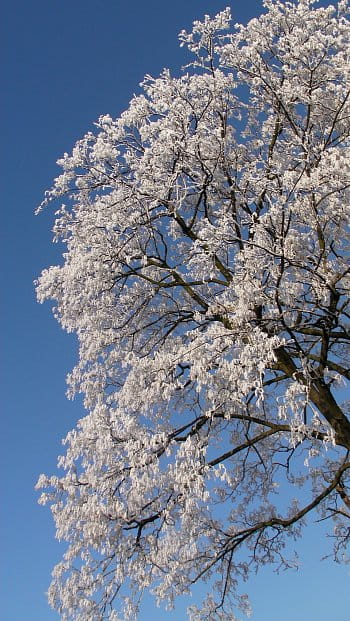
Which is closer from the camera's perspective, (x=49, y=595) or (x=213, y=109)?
(x=49, y=595)

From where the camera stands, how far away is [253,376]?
9.09 meters

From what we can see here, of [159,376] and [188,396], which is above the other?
[188,396]

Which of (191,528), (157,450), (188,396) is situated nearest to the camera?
(157,450)

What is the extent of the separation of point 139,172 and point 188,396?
4.29 metres

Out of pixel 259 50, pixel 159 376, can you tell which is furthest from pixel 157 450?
pixel 259 50

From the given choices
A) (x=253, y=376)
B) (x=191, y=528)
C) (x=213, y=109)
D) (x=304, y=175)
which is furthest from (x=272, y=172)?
(x=191, y=528)

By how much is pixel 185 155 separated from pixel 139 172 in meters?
0.81

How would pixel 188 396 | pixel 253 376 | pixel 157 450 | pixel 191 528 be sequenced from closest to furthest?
1. pixel 253 376
2. pixel 157 450
3. pixel 191 528
4. pixel 188 396

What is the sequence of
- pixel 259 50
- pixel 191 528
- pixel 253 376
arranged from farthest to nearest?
pixel 259 50, pixel 191 528, pixel 253 376

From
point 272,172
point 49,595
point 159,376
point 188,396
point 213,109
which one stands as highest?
point 213,109

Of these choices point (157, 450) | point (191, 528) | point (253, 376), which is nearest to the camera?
point (253, 376)

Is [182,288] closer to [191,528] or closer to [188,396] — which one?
[188,396]

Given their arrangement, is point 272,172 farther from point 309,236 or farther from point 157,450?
point 157,450

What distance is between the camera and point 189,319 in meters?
13.1
